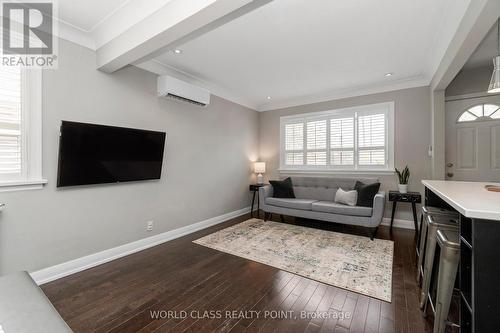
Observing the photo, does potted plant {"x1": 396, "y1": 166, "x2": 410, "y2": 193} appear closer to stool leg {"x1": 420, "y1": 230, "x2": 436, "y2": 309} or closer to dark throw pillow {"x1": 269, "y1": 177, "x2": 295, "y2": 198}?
dark throw pillow {"x1": 269, "y1": 177, "x2": 295, "y2": 198}

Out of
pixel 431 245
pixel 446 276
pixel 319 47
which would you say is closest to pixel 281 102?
pixel 319 47

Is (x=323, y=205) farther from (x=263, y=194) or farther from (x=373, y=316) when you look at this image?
(x=373, y=316)

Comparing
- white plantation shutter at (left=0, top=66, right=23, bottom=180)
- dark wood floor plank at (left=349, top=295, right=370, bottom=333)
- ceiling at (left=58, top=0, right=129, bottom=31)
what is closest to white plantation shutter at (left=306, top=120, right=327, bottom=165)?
dark wood floor plank at (left=349, top=295, right=370, bottom=333)

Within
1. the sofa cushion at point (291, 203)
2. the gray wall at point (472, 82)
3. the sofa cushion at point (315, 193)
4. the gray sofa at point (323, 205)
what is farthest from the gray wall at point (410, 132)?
the sofa cushion at point (291, 203)

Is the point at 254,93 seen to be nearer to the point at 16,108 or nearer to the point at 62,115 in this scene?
the point at 62,115

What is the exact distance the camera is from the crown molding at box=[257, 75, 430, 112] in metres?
3.83

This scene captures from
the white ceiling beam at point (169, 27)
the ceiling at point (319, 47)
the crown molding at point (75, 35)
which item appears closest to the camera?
the white ceiling beam at point (169, 27)

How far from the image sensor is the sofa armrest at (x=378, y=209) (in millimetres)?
3299

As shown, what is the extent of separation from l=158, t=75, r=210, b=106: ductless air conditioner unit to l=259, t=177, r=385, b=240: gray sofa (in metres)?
2.06

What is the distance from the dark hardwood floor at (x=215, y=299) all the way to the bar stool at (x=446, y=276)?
1.00 feet

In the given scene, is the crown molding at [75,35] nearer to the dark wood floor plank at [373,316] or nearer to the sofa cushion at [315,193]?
the dark wood floor plank at [373,316]

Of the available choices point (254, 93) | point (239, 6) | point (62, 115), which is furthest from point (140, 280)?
point (254, 93)

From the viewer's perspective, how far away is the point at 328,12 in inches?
85.0

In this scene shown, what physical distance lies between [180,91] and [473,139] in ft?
14.8
